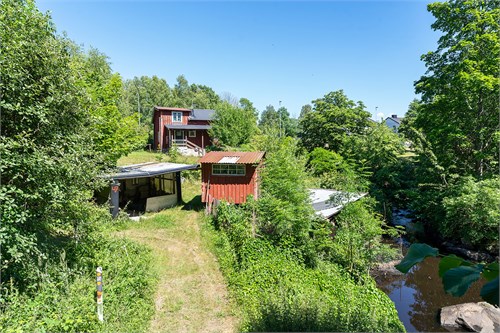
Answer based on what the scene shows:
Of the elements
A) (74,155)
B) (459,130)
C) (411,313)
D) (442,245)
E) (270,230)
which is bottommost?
(411,313)

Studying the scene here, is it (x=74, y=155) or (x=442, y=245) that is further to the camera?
(x=442, y=245)

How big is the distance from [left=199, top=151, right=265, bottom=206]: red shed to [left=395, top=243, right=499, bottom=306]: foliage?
11.9 m

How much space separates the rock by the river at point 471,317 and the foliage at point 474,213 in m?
4.14

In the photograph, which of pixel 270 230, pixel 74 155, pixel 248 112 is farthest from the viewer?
pixel 248 112

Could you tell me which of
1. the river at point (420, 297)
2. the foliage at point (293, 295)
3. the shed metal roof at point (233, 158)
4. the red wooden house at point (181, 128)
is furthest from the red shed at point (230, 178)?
the red wooden house at point (181, 128)

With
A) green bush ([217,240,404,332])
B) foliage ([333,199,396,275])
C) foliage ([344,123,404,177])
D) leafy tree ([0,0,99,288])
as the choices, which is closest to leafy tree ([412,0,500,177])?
foliage ([344,123,404,177])

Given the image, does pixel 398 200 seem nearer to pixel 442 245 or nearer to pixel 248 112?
pixel 442 245

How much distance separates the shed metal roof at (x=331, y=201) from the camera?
10.7m

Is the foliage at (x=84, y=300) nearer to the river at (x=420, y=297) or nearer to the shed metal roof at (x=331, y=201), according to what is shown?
the shed metal roof at (x=331, y=201)

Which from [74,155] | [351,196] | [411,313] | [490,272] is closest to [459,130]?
[351,196]

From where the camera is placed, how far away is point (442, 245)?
14328 millimetres

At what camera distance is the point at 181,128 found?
29.6 m

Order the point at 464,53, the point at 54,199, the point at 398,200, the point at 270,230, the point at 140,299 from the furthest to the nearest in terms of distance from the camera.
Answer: the point at 398,200
the point at 464,53
the point at 270,230
the point at 140,299
the point at 54,199

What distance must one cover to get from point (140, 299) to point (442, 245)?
48.6 ft
